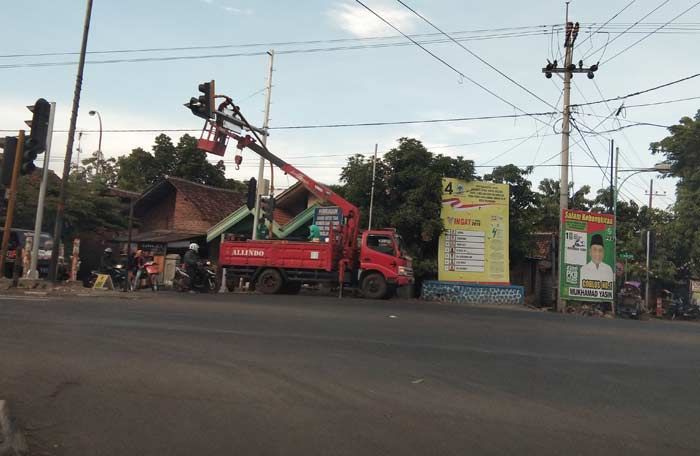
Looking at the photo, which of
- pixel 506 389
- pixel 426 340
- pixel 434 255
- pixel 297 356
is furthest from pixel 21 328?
pixel 434 255

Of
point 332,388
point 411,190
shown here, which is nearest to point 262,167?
point 411,190

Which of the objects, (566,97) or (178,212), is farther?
(178,212)

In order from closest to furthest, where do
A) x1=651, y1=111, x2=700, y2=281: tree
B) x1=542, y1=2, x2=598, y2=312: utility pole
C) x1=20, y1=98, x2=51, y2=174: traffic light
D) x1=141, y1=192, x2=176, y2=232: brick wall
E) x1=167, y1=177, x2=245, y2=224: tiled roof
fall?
x1=20, y1=98, x2=51, y2=174: traffic light
x1=542, y1=2, x2=598, y2=312: utility pole
x1=651, y1=111, x2=700, y2=281: tree
x1=167, y1=177, x2=245, y2=224: tiled roof
x1=141, y1=192, x2=176, y2=232: brick wall

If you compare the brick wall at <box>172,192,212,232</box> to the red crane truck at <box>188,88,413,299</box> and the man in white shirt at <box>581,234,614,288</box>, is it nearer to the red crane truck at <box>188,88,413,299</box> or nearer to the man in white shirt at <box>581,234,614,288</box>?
the red crane truck at <box>188,88,413,299</box>

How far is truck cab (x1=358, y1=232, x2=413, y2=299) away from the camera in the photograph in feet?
68.3

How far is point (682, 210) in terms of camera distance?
1307 inches

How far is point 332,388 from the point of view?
665cm

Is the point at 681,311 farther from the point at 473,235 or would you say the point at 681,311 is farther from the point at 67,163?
the point at 67,163

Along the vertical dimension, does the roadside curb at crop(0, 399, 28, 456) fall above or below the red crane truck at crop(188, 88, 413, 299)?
below

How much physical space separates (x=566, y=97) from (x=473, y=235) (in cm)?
694

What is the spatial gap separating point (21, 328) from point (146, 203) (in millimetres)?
29139

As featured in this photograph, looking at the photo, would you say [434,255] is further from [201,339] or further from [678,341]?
[201,339]

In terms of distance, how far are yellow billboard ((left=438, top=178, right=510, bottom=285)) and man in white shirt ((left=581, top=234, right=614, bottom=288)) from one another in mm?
3234

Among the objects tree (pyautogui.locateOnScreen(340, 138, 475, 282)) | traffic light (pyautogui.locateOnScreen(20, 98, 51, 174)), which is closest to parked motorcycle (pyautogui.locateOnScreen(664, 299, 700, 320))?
tree (pyautogui.locateOnScreen(340, 138, 475, 282))
